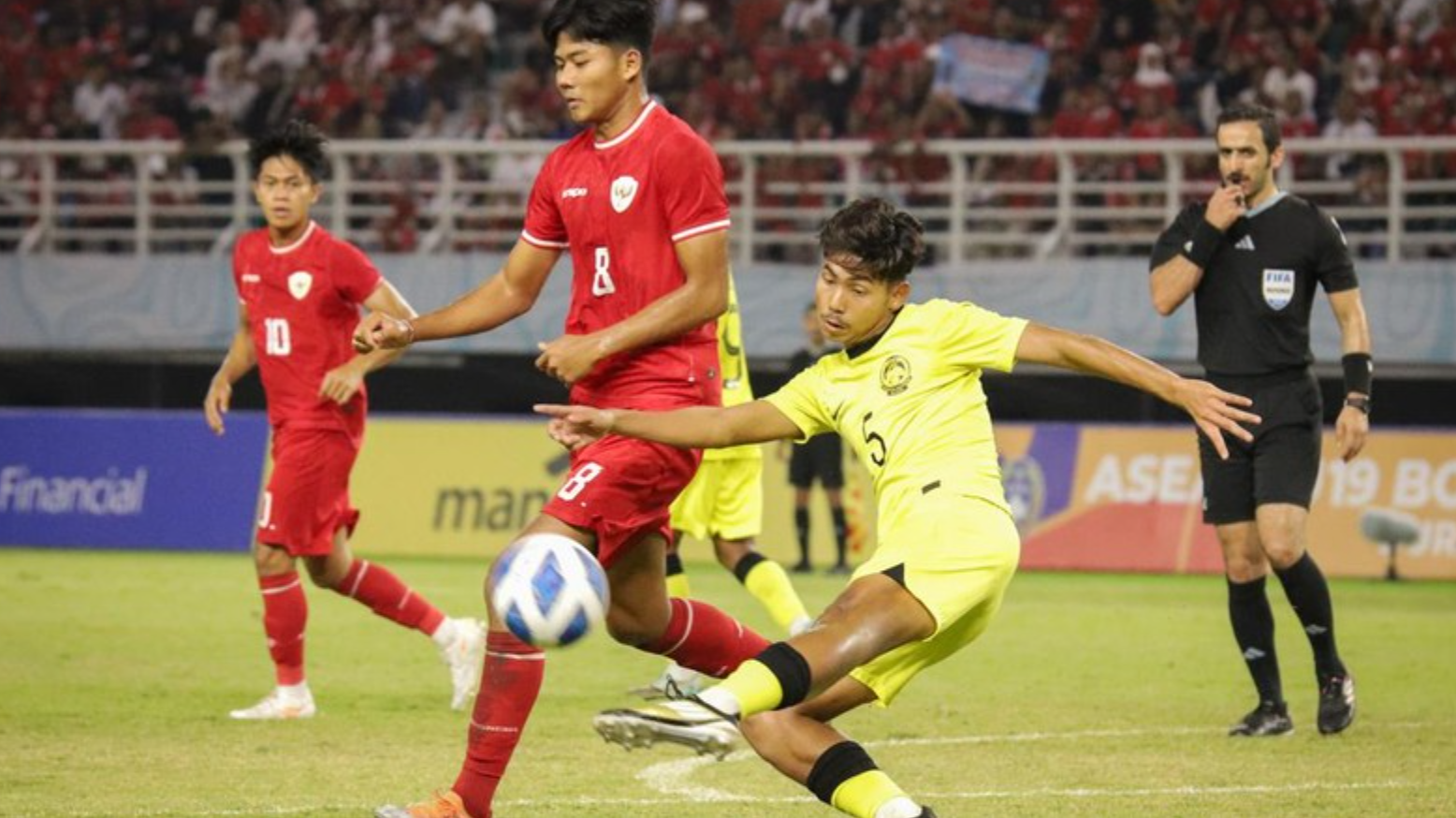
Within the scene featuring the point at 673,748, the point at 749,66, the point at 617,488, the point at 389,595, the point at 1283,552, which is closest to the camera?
the point at 617,488

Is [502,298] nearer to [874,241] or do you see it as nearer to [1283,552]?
[874,241]

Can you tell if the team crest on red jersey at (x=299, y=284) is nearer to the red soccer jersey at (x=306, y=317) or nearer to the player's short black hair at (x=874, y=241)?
the red soccer jersey at (x=306, y=317)

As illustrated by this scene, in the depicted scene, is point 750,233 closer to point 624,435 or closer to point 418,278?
point 418,278

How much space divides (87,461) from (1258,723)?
14376mm

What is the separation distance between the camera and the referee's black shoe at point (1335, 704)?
31.8 ft

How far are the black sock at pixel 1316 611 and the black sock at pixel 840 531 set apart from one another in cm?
982

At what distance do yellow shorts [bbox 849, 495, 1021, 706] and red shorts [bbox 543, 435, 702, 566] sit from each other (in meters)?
0.95

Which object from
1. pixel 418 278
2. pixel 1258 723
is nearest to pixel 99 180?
pixel 418 278

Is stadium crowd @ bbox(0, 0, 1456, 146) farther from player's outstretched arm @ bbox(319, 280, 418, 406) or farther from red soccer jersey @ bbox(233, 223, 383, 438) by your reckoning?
player's outstretched arm @ bbox(319, 280, 418, 406)

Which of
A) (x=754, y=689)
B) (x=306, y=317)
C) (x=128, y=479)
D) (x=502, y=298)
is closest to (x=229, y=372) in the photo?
(x=306, y=317)

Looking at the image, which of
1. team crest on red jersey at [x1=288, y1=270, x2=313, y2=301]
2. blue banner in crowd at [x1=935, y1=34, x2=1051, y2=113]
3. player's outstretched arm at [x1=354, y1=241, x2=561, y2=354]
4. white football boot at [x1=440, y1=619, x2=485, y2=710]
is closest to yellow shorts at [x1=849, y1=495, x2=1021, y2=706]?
player's outstretched arm at [x1=354, y1=241, x2=561, y2=354]

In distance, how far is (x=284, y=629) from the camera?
1020 cm

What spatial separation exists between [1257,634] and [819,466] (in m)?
9.58

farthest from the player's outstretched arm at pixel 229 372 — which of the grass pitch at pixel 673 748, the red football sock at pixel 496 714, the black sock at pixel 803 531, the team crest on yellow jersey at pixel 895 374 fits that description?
the black sock at pixel 803 531
